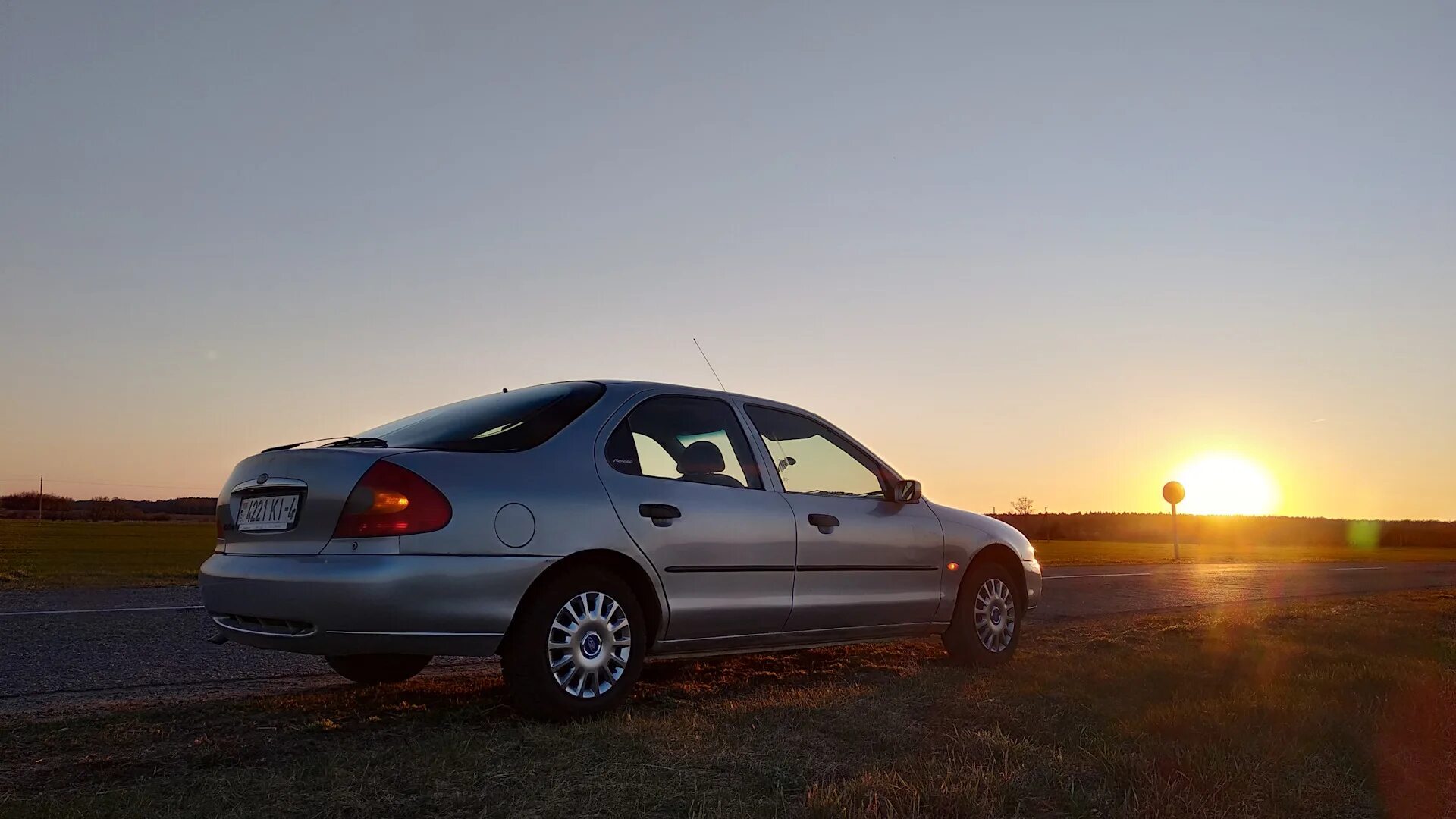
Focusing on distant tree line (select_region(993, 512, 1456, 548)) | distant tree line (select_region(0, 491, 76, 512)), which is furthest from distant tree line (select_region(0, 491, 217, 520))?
distant tree line (select_region(993, 512, 1456, 548))

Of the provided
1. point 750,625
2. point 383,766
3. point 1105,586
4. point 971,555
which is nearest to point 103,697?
point 383,766

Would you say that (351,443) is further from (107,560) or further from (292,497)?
(107,560)

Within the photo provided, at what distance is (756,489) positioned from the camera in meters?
5.51

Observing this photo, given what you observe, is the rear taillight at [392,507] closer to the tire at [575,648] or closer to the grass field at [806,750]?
the tire at [575,648]

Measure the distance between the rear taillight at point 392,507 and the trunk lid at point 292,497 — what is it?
0.17ft

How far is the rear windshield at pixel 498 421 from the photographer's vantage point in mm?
4645

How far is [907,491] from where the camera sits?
6281 millimetres

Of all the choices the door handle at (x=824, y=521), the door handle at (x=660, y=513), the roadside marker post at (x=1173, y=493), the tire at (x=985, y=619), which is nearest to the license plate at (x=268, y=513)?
the door handle at (x=660, y=513)

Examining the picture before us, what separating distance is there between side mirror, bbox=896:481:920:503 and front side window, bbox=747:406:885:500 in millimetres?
94

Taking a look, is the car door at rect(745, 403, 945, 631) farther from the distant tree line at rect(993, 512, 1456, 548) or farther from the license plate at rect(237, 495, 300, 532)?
the distant tree line at rect(993, 512, 1456, 548)

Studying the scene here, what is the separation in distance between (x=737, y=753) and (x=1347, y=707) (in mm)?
3083

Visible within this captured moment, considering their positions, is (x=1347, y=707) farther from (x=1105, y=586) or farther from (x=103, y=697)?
(x=1105, y=586)

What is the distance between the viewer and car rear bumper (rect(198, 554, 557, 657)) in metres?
4.07

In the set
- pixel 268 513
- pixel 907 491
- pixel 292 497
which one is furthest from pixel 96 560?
pixel 907 491
